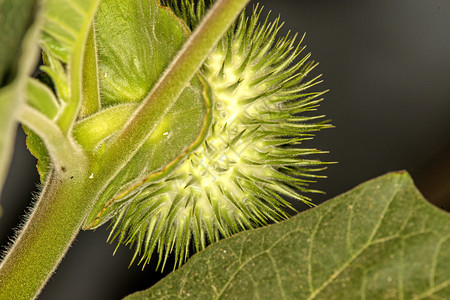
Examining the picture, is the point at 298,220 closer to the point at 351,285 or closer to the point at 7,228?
the point at 351,285

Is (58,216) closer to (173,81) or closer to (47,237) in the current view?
(47,237)

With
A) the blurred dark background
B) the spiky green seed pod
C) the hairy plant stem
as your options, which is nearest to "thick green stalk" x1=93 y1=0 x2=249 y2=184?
the hairy plant stem

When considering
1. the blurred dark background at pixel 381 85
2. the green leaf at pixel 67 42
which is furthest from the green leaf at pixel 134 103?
the blurred dark background at pixel 381 85

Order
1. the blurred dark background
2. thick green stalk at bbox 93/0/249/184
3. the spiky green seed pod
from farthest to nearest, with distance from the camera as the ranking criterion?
the blurred dark background < the spiky green seed pod < thick green stalk at bbox 93/0/249/184

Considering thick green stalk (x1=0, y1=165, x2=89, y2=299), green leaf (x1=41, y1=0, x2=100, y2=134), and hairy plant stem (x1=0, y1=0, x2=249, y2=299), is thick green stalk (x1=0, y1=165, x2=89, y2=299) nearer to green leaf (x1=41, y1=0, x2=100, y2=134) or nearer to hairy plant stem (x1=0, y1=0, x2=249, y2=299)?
hairy plant stem (x1=0, y1=0, x2=249, y2=299)

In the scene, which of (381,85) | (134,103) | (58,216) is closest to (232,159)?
(134,103)

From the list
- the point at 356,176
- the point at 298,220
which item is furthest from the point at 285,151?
the point at 356,176

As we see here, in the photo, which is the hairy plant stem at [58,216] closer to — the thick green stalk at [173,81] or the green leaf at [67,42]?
the thick green stalk at [173,81]
